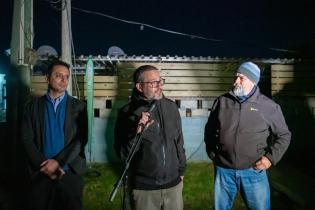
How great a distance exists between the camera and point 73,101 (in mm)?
4207

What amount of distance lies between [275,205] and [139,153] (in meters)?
4.58

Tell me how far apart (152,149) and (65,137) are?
121 cm

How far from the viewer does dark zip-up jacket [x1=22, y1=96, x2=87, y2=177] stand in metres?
3.93

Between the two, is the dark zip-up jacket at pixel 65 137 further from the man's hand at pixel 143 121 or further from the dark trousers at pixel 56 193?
the man's hand at pixel 143 121

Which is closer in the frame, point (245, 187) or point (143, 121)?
point (143, 121)

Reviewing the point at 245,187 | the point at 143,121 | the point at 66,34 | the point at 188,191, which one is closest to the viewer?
the point at 143,121

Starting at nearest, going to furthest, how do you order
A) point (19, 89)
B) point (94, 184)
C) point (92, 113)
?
point (19, 89) → point (94, 184) → point (92, 113)

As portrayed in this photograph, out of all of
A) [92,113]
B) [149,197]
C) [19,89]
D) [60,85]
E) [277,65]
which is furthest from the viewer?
[277,65]

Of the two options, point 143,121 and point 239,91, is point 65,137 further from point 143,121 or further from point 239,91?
point 239,91

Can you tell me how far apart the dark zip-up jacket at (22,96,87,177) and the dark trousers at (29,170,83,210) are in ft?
0.38

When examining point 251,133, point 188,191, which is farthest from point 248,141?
point 188,191

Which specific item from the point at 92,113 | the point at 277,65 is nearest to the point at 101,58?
the point at 92,113

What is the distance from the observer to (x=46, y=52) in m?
10.5

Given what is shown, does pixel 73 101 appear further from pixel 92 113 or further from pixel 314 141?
pixel 314 141
